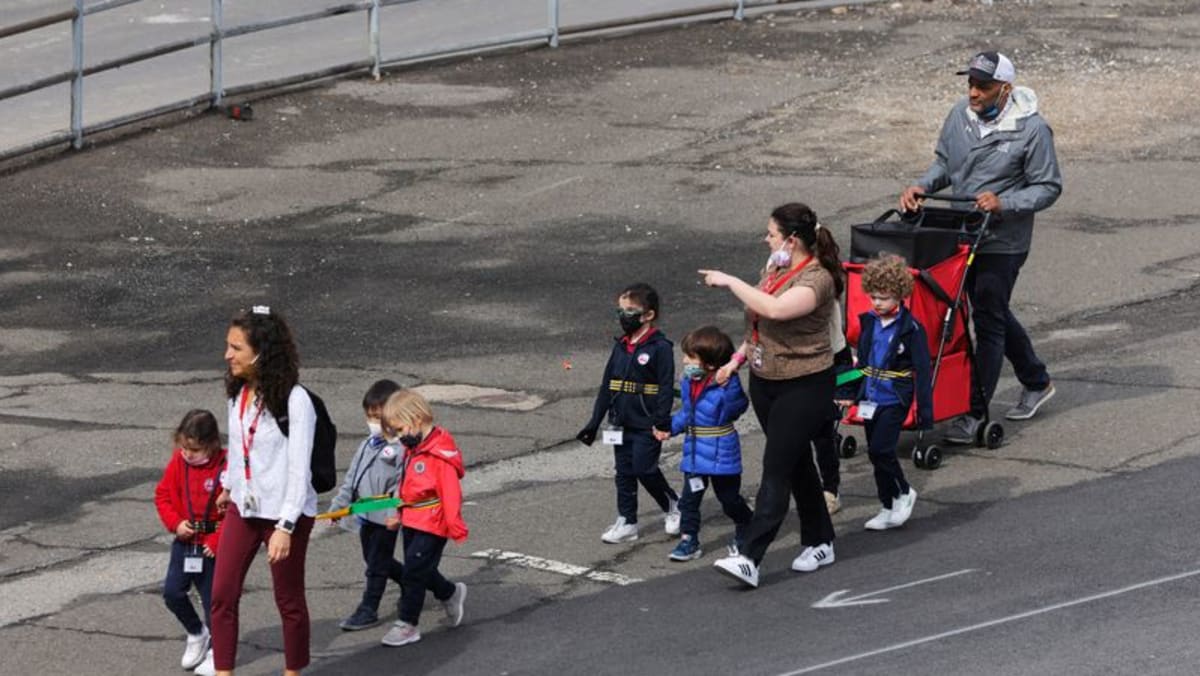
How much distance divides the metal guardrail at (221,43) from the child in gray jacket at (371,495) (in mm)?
10238

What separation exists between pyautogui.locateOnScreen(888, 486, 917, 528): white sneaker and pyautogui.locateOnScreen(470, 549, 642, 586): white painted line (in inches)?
55.9

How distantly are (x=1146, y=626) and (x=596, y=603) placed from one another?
243 cm

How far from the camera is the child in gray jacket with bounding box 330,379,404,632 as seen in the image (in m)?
9.18

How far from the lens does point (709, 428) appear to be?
984 centimetres

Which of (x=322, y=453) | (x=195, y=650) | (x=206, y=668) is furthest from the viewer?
(x=195, y=650)

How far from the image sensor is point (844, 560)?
392 inches

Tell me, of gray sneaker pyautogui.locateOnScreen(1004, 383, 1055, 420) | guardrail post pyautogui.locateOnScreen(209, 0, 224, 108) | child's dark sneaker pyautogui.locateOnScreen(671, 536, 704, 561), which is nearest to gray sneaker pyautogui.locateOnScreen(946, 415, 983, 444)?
gray sneaker pyautogui.locateOnScreen(1004, 383, 1055, 420)

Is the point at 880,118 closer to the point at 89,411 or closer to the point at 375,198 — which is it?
the point at 375,198

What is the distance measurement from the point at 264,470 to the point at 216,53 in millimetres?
12231

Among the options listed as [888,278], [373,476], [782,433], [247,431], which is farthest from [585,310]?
[247,431]

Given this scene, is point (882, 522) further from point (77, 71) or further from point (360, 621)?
point (77, 71)

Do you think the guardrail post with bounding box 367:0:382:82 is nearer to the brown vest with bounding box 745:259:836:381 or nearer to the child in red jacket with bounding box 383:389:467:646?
the brown vest with bounding box 745:259:836:381

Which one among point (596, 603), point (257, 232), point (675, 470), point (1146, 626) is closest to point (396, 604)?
point (596, 603)

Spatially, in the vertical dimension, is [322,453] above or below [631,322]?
below
